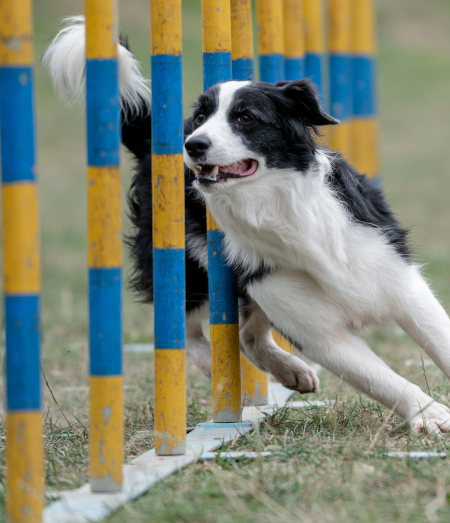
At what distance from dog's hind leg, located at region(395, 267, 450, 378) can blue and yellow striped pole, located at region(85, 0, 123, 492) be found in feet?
4.69

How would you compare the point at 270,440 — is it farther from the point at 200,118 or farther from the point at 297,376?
the point at 200,118

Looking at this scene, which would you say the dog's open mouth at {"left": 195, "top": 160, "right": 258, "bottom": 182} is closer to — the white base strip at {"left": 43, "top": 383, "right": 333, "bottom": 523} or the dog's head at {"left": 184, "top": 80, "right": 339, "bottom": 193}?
the dog's head at {"left": 184, "top": 80, "right": 339, "bottom": 193}

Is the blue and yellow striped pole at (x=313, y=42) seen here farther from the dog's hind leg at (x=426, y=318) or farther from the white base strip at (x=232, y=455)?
the white base strip at (x=232, y=455)

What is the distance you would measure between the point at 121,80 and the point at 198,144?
4.03 feet

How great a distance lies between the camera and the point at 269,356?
3.75 metres

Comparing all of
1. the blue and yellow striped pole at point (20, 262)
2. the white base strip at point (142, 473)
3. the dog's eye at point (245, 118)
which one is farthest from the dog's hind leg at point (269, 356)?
the blue and yellow striped pole at point (20, 262)

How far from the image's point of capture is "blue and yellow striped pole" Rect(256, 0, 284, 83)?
3.91 metres

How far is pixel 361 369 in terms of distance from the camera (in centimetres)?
304

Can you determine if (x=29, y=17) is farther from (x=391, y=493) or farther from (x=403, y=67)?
(x=403, y=67)

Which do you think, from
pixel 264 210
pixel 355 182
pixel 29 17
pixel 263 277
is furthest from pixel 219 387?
pixel 29 17

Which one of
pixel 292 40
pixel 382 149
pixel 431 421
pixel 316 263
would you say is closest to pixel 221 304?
pixel 316 263

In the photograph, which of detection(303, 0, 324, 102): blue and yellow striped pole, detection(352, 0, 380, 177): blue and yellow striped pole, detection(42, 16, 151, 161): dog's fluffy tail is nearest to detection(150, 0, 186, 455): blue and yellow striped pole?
detection(42, 16, 151, 161): dog's fluffy tail

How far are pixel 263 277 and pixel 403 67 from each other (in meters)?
23.8

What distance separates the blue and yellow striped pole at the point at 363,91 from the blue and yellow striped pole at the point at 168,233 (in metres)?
4.27
